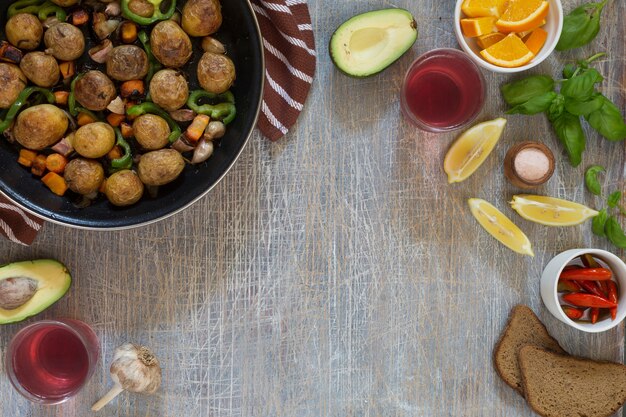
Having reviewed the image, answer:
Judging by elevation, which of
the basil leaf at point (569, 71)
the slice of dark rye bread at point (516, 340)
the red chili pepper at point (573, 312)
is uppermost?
the basil leaf at point (569, 71)

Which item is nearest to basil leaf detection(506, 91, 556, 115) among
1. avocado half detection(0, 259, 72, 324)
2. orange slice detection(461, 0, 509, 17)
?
orange slice detection(461, 0, 509, 17)

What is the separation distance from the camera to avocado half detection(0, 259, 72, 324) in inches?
60.0

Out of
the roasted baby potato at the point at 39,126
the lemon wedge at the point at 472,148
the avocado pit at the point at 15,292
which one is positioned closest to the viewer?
the roasted baby potato at the point at 39,126

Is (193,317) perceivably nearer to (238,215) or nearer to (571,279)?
(238,215)

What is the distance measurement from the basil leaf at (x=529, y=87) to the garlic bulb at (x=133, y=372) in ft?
3.71

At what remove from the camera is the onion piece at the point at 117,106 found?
1434 mm

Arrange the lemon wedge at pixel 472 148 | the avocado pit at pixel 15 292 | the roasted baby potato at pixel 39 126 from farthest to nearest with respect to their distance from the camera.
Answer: the lemon wedge at pixel 472 148 < the avocado pit at pixel 15 292 < the roasted baby potato at pixel 39 126

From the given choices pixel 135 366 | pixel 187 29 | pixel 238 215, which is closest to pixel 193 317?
pixel 135 366

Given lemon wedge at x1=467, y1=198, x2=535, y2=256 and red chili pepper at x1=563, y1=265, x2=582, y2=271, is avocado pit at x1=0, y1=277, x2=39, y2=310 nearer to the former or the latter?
lemon wedge at x1=467, y1=198, x2=535, y2=256

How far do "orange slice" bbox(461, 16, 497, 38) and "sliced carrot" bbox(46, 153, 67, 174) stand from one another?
1.00 metres

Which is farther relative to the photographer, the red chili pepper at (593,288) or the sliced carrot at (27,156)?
the red chili pepper at (593,288)

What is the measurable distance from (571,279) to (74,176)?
1.24 meters

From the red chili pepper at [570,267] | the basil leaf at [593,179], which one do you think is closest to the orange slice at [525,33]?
the basil leaf at [593,179]

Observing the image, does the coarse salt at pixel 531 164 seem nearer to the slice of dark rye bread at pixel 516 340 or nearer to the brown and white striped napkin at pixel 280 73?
the slice of dark rye bread at pixel 516 340
